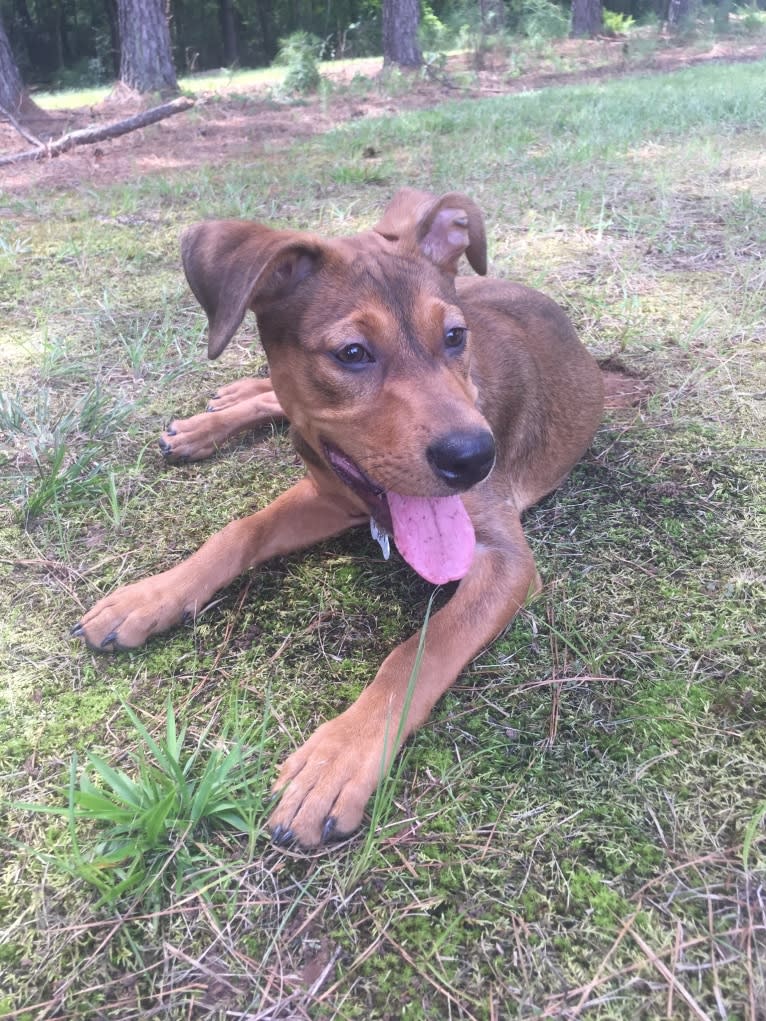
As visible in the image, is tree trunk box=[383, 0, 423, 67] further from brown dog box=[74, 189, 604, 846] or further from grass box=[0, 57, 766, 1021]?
brown dog box=[74, 189, 604, 846]

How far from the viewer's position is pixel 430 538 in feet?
8.73

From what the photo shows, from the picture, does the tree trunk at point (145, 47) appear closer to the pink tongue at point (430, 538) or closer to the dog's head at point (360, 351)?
the dog's head at point (360, 351)

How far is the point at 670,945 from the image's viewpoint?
1697 millimetres

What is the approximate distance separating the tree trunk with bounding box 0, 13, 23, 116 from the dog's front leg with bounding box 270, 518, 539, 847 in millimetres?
11702

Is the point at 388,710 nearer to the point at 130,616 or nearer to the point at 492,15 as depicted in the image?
the point at 130,616

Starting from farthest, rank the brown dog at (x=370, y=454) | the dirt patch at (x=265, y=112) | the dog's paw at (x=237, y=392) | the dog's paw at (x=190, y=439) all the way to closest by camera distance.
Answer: the dirt patch at (x=265, y=112), the dog's paw at (x=237, y=392), the dog's paw at (x=190, y=439), the brown dog at (x=370, y=454)

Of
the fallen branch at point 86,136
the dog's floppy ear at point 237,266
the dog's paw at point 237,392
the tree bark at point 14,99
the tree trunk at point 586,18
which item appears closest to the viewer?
the dog's floppy ear at point 237,266

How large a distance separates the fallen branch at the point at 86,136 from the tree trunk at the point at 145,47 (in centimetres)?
355

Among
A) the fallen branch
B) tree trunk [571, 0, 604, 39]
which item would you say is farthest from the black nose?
tree trunk [571, 0, 604, 39]

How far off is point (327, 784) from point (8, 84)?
12581mm

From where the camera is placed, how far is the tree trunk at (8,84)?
10.7m

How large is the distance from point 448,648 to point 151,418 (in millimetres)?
2465

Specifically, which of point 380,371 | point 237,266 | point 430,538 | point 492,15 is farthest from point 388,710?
point 492,15

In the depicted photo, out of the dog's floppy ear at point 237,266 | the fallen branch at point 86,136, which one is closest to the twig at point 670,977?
the dog's floppy ear at point 237,266
